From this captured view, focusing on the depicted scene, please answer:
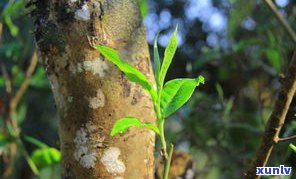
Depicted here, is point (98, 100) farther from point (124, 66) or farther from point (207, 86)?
point (207, 86)

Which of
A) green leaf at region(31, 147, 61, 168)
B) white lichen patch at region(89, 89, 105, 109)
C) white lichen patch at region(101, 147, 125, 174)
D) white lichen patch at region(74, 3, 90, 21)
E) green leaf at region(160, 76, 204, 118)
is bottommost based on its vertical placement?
green leaf at region(31, 147, 61, 168)

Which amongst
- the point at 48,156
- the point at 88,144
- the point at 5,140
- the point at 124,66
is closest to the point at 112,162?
the point at 88,144

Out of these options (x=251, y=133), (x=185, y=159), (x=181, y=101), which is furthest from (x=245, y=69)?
(x=181, y=101)

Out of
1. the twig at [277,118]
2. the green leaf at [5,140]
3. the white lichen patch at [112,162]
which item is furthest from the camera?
the green leaf at [5,140]

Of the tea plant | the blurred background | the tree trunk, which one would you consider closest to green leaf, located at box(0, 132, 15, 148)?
the blurred background

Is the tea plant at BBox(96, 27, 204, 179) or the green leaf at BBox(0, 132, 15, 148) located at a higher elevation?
the tea plant at BBox(96, 27, 204, 179)

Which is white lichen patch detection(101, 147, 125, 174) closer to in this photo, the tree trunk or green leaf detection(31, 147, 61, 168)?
the tree trunk

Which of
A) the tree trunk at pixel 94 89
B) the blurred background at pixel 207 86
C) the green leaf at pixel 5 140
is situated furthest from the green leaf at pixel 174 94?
the green leaf at pixel 5 140

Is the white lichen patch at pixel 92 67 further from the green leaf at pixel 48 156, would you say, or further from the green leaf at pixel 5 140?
the green leaf at pixel 5 140
